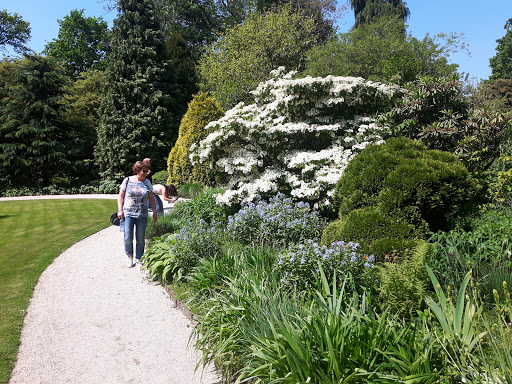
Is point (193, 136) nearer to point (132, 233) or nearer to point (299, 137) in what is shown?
point (299, 137)

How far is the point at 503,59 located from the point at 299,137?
4290cm

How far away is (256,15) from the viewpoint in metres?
19.1

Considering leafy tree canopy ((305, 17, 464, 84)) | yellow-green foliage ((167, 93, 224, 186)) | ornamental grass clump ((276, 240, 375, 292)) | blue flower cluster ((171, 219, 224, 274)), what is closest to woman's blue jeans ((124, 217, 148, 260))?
blue flower cluster ((171, 219, 224, 274))

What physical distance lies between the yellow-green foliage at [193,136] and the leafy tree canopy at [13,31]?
24792 millimetres

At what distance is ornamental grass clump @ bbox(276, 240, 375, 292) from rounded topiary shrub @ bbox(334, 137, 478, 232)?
4.00 ft

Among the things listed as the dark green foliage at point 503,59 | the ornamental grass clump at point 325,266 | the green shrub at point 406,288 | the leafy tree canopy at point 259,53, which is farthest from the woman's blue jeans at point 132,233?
the dark green foliage at point 503,59

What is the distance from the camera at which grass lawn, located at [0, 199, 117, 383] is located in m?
3.95

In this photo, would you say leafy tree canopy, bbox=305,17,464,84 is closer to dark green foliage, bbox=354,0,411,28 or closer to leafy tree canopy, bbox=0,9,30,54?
dark green foliage, bbox=354,0,411,28

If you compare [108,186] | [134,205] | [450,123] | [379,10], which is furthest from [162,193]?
[379,10]

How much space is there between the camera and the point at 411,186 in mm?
4508

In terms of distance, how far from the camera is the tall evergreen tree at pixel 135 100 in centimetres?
2044

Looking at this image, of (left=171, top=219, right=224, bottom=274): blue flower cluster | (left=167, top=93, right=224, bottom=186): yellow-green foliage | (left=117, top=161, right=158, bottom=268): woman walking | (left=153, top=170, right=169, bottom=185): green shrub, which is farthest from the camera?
(left=153, top=170, right=169, bottom=185): green shrub

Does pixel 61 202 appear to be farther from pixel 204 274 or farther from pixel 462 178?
pixel 462 178

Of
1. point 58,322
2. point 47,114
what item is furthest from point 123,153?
point 58,322
